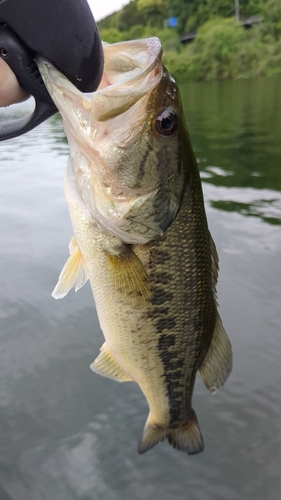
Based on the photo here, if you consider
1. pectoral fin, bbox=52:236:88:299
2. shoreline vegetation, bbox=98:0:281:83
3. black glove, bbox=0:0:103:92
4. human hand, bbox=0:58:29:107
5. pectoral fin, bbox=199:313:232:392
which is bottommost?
shoreline vegetation, bbox=98:0:281:83

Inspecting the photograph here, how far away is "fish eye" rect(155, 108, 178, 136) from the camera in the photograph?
1.45 metres

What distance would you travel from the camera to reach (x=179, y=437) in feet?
6.64

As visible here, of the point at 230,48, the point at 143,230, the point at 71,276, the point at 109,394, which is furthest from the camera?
the point at 230,48

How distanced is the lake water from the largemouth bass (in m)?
0.65

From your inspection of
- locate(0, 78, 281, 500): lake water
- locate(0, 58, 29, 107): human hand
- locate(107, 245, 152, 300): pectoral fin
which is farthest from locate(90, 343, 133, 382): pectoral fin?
locate(0, 58, 29, 107): human hand

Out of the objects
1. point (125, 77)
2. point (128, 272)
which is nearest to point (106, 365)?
point (128, 272)

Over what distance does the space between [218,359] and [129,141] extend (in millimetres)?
1018

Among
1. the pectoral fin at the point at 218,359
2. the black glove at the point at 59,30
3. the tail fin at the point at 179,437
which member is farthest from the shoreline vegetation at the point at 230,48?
the black glove at the point at 59,30

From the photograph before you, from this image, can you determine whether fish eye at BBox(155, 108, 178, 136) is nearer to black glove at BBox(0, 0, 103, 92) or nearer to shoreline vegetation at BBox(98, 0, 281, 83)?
black glove at BBox(0, 0, 103, 92)

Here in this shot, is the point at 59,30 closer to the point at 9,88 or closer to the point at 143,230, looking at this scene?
the point at 9,88

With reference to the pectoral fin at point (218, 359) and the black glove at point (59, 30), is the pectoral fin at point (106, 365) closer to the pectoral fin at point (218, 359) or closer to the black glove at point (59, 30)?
the pectoral fin at point (218, 359)

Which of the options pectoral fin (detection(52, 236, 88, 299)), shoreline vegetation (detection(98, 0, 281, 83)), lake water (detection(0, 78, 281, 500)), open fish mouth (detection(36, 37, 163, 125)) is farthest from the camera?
shoreline vegetation (detection(98, 0, 281, 83))

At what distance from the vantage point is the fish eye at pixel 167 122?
57.2 inches

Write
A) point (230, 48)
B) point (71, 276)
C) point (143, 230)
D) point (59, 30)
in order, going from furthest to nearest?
point (230, 48), point (71, 276), point (143, 230), point (59, 30)
